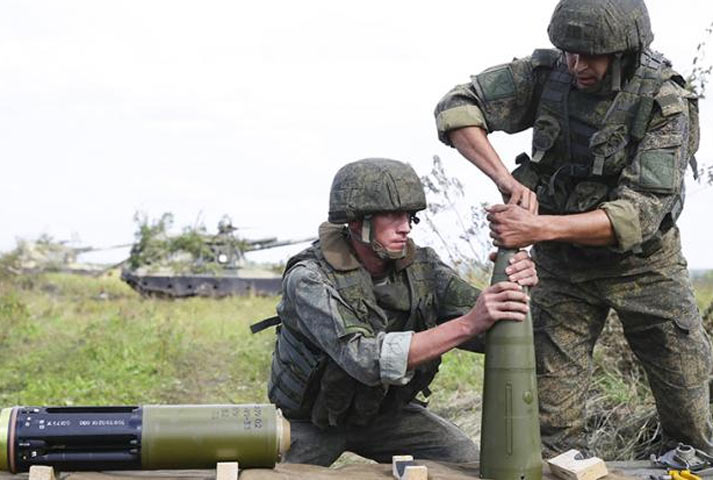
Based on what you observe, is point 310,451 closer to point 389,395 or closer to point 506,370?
point 389,395

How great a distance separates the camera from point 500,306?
129 inches

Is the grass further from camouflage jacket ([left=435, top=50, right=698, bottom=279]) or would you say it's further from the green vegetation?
camouflage jacket ([left=435, top=50, right=698, bottom=279])

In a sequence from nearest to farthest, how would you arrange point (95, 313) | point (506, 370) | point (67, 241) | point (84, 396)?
point (506, 370) → point (84, 396) → point (95, 313) → point (67, 241)

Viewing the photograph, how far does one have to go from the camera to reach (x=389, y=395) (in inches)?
158

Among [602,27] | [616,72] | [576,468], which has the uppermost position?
[602,27]

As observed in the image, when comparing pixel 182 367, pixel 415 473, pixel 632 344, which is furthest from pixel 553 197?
pixel 182 367

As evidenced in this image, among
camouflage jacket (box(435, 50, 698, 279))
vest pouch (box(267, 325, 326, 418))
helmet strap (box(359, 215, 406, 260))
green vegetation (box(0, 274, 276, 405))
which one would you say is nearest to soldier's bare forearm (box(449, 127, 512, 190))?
camouflage jacket (box(435, 50, 698, 279))

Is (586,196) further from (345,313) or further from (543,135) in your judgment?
(345,313)

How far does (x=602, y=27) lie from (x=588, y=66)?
0.67 feet

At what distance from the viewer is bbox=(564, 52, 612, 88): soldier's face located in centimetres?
375

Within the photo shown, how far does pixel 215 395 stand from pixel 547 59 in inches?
231

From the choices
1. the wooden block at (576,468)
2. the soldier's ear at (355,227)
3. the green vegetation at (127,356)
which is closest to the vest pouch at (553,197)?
the soldier's ear at (355,227)

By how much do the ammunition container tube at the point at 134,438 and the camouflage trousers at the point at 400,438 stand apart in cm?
86

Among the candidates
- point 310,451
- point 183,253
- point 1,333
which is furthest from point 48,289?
point 310,451
